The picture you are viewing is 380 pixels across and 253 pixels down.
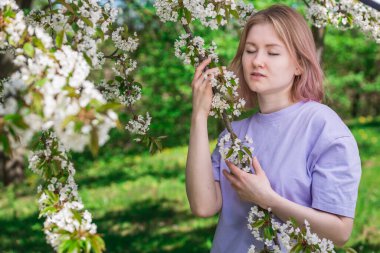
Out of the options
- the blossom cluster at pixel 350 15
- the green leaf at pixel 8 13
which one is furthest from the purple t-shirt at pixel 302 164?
the green leaf at pixel 8 13

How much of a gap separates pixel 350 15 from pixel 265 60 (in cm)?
91

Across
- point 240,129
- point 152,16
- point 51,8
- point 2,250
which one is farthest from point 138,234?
point 51,8

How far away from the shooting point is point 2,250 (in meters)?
5.58

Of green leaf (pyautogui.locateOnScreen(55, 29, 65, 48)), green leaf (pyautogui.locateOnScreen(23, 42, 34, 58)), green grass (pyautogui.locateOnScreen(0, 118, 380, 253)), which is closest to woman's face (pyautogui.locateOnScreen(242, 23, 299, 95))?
green leaf (pyautogui.locateOnScreen(55, 29, 65, 48))

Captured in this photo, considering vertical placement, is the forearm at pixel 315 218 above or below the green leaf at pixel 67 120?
below

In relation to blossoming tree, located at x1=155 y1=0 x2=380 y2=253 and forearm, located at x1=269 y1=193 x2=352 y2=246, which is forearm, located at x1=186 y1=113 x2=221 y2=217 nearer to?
blossoming tree, located at x1=155 y1=0 x2=380 y2=253

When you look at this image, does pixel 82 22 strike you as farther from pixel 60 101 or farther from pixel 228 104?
pixel 228 104

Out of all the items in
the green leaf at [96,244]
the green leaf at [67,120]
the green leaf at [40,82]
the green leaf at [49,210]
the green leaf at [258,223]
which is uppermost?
the green leaf at [40,82]

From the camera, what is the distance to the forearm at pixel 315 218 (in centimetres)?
184

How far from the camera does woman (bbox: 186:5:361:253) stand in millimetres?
1877

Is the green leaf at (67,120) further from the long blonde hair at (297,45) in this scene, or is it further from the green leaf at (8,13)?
the long blonde hair at (297,45)

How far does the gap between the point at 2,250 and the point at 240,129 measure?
4.24m

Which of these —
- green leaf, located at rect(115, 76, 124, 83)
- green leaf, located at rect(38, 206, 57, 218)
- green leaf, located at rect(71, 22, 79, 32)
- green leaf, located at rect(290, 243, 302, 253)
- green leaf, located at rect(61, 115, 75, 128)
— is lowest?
green leaf, located at rect(290, 243, 302, 253)

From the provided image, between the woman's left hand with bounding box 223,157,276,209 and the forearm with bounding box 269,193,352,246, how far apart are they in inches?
1.0
